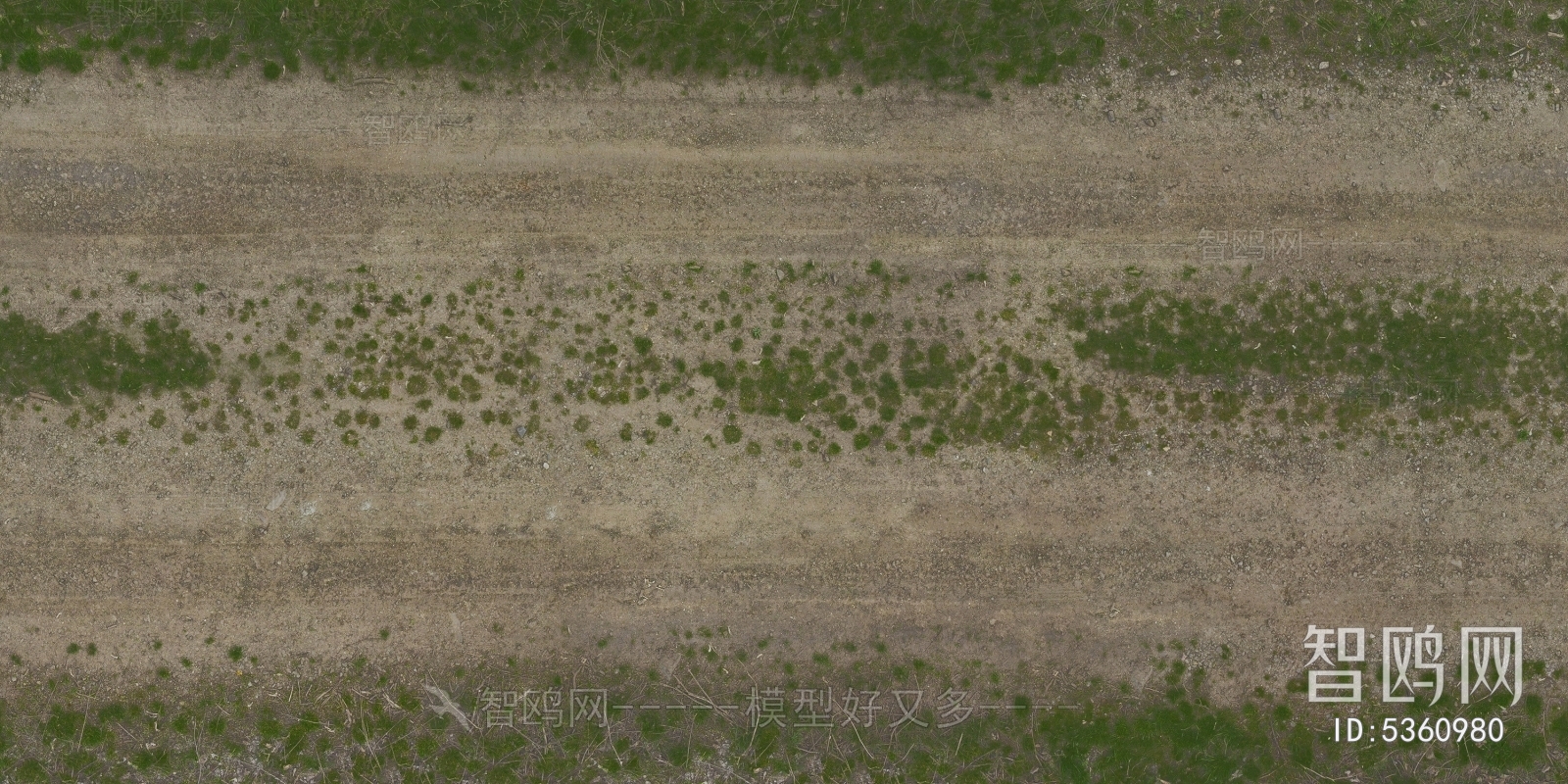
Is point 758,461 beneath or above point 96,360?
beneath

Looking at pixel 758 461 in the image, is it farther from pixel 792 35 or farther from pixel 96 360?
pixel 96 360

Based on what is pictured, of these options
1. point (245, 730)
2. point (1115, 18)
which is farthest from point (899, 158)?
point (245, 730)

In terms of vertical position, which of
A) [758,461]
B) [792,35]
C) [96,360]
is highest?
[792,35]

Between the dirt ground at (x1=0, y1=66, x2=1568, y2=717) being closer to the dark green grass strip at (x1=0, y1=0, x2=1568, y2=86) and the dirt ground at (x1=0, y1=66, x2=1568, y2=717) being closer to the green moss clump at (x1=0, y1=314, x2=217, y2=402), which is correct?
the dark green grass strip at (x1=0, y1=0, x2=1568, y2=86)

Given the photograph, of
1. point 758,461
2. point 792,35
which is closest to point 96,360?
point 758,461

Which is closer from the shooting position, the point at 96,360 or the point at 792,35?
the point at 96,360

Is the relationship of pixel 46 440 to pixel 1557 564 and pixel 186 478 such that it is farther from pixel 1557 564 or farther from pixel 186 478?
pixel 1557 564

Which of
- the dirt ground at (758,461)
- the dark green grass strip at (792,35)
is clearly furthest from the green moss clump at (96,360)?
the dark green grass strip at (792,35)

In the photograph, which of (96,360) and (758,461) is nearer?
(96,360)

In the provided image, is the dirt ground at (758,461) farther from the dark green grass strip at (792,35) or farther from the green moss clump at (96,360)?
the green moss clump at (96,360)
